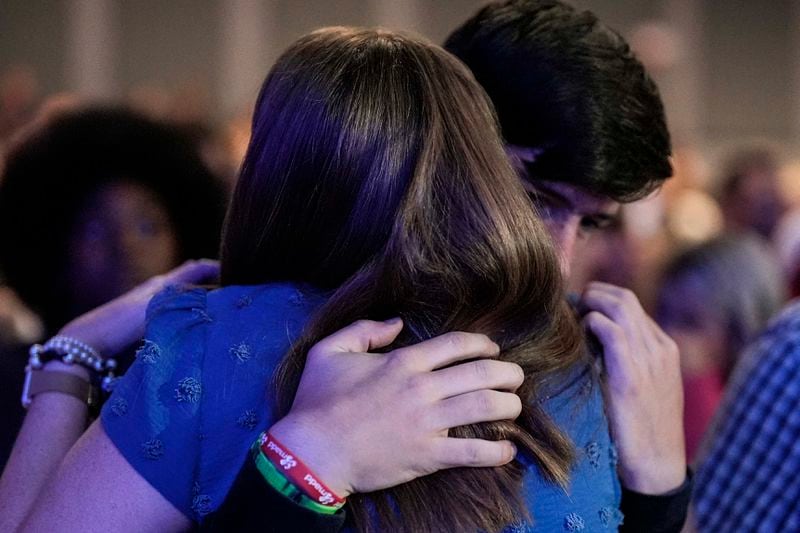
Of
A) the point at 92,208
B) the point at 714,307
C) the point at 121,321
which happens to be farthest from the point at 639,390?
the point at 714,307

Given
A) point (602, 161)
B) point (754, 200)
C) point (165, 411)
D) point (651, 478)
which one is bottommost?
point (754, 200)

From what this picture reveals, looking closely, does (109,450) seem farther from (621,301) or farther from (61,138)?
(61,138)

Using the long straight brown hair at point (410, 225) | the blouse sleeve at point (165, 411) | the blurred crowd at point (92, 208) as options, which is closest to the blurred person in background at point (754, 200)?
the blurred crowd at point (92, 208)

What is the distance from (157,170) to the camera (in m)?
1.92

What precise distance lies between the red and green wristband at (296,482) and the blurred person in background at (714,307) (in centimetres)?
193

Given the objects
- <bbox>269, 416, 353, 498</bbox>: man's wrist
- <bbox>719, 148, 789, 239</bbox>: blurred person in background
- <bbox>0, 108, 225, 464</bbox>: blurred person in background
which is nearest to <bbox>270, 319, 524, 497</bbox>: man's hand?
<bbox>269, 416, 353, 498</bbox>: man's wrist

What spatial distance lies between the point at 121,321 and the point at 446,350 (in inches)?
19.4

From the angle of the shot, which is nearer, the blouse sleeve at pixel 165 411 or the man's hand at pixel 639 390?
the blouse sleeve at pixel 165 411

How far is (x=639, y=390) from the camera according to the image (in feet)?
3.82

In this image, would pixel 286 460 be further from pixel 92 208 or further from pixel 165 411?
pixel 92 208

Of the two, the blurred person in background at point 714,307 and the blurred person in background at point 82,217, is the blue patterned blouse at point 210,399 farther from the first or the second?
the blurred person in background at point 714,307

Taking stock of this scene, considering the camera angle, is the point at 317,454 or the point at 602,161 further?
the point at 602,161

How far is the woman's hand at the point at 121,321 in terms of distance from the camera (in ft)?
4.09

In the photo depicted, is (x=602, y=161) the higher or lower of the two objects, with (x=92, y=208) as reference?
higher
